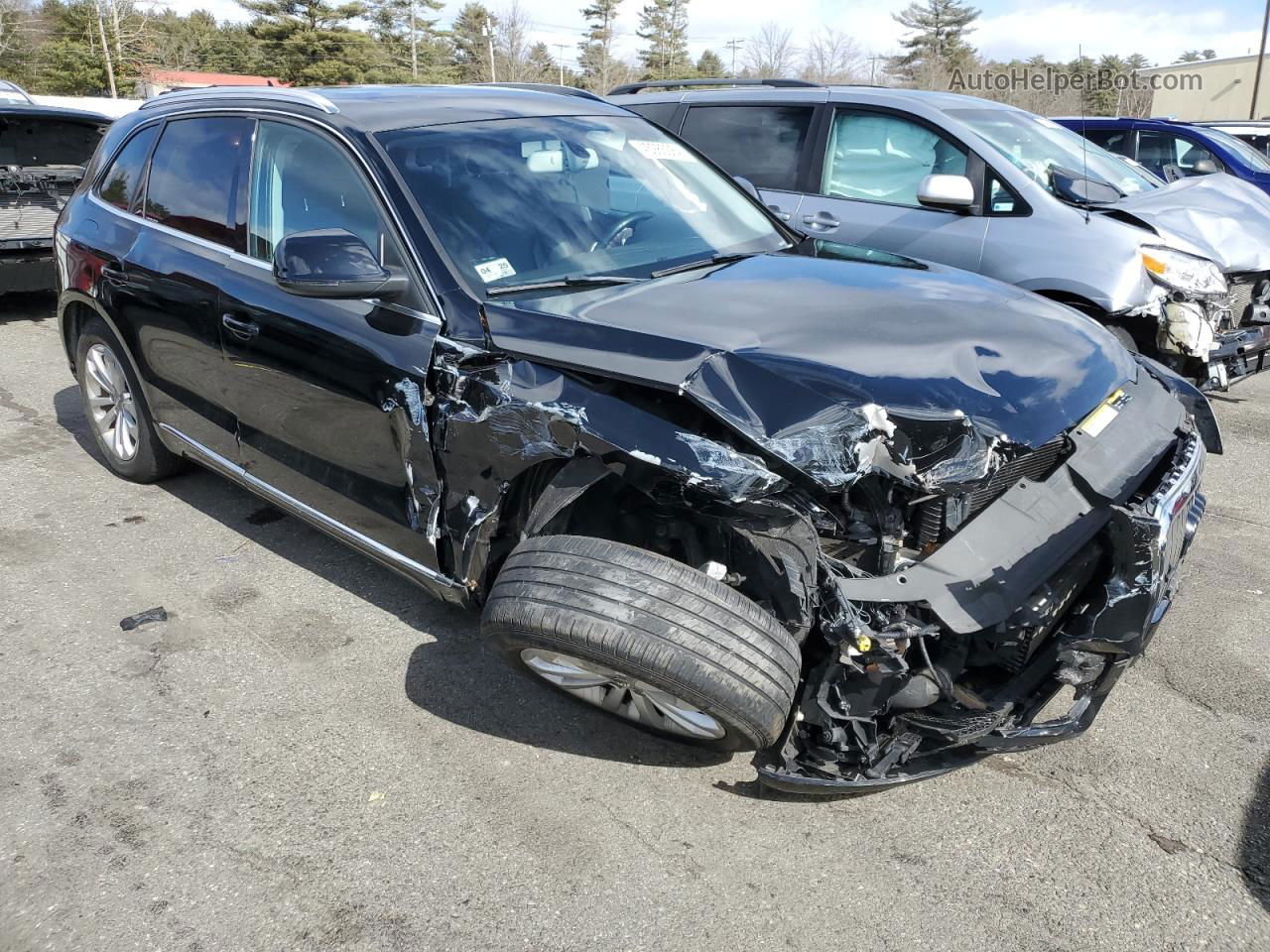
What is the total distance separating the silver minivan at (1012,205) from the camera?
545 centimetres

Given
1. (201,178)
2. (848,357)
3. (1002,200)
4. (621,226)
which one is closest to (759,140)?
(1002,200)

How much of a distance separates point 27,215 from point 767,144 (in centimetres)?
608

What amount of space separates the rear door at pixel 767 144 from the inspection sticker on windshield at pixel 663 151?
2.26 m

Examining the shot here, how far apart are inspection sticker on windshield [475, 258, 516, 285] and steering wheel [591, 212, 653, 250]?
0.38 metres

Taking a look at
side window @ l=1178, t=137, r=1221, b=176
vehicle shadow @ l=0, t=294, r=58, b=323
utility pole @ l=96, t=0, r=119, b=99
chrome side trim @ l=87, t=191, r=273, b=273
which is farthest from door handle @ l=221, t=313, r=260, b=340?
utility pole @ l=96, t=0, r=119, b=99

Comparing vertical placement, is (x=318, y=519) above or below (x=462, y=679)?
above

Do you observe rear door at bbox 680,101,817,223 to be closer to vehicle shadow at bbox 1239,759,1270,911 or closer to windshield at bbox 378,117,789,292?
windshield at bbox 378,117,789,292

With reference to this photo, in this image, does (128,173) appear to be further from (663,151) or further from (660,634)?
(660,634)

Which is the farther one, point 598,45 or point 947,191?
point 598,45

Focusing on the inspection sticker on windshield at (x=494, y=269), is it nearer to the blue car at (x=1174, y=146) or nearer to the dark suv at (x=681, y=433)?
the dark suv at (x=681, y=433)

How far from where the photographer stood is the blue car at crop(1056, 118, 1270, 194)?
10844 millimetres

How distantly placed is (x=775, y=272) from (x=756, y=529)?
1.17 m

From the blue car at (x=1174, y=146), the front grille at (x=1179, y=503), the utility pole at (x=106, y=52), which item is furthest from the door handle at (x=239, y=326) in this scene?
the utility pole at (x=106, y=52)

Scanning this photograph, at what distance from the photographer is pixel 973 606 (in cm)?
243
